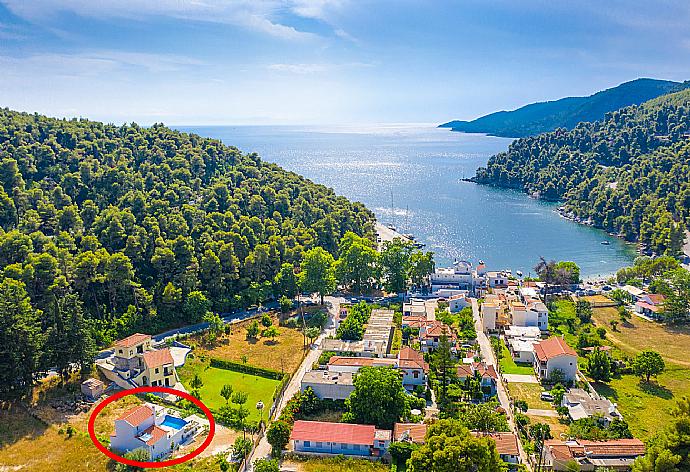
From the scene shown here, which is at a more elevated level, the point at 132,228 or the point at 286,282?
the point at 132,228

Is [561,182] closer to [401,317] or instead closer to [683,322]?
[683,322]

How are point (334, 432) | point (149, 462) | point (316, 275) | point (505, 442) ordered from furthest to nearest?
point (316, 275) → point (334, 432) → point (505, 442) → point (149, 462)

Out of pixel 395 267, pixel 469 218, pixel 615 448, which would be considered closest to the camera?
pixel 615 448

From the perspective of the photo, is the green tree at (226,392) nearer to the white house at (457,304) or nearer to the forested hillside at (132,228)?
the forested hillside at (132,228)

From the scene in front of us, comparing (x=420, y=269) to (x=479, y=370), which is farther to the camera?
(x=420, y=269)

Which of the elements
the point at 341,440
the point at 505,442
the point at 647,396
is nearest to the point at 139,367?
the point at 341,440

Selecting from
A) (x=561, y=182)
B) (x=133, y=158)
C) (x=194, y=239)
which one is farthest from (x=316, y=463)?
(x=561, y=182)

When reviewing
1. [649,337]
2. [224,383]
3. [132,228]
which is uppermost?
[132,228]

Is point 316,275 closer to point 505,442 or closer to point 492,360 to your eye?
point 492,360
